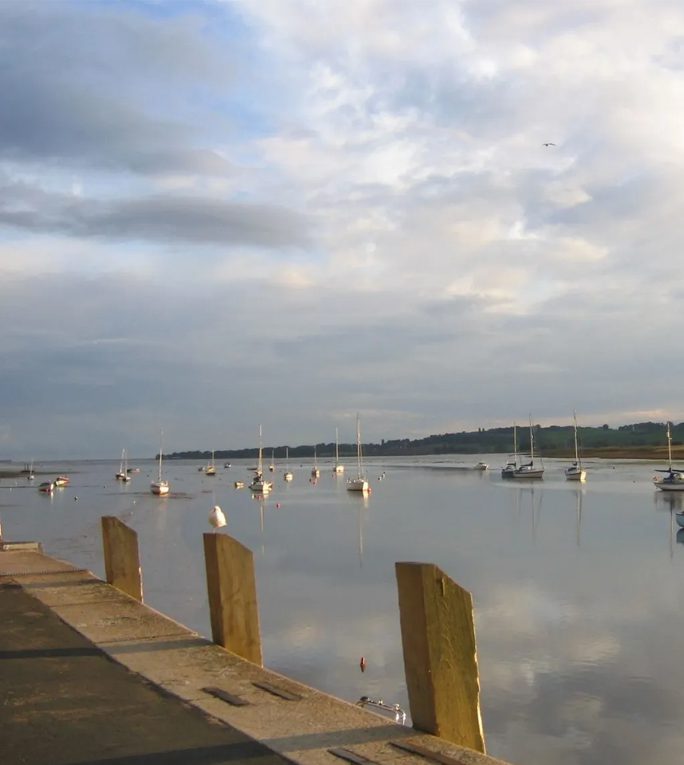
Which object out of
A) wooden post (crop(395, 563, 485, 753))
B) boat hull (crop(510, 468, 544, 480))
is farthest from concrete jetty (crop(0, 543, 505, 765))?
boat hull (crop(510, 468, 544, 480))

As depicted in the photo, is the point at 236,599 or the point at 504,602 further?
the point at 504,602

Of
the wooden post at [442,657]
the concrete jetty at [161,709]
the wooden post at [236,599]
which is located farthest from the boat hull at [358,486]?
the wooden post at [442,657]

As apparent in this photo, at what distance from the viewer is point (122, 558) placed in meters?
12.0

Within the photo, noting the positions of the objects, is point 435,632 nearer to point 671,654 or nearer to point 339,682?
point 339,682

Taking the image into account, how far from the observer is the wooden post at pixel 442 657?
6070 mm

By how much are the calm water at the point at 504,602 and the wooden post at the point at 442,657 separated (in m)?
7.95

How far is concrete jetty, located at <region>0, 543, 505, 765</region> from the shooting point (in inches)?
215

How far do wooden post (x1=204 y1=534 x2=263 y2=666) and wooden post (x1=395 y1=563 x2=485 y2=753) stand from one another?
267 centimetres

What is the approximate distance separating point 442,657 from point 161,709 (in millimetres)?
2066

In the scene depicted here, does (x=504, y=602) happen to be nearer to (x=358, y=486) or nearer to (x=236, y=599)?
(x=236, y=599)

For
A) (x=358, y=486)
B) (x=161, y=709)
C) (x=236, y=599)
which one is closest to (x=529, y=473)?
(x=358, y=486)

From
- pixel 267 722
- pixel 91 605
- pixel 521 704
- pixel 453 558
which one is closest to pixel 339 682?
pixel 521 704

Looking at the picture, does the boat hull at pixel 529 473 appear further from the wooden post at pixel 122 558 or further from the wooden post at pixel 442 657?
the wooden post at pixel 442 657

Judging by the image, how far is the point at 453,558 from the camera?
3925 centimetres
